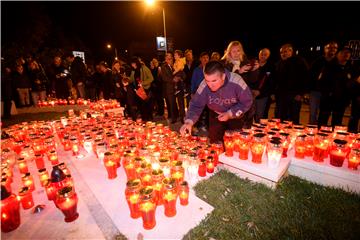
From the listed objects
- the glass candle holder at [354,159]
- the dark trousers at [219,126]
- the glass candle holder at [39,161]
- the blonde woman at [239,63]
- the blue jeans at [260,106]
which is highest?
the blonde woman at [239,63]

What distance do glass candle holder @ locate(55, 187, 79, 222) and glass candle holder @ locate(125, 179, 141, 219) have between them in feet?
1.98

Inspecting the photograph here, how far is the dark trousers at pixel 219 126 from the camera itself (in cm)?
361

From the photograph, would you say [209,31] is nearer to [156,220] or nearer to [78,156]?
[78,156]

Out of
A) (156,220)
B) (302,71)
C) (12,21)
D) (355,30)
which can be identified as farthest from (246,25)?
(156,220)

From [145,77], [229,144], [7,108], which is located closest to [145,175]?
[229,144]

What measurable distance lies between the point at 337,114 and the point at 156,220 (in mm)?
5075

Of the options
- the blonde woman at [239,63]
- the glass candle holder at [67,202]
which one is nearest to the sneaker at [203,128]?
the blonde woman at [239,63]

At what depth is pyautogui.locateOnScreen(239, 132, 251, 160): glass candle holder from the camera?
2957 millimetres

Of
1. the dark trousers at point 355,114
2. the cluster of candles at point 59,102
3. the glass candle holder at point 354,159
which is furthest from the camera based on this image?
the cluster of candles at point 59,102

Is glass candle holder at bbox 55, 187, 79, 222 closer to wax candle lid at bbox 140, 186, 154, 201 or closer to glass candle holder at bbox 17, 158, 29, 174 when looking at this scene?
wax candle lid at bbox 140, 186, 154, 201

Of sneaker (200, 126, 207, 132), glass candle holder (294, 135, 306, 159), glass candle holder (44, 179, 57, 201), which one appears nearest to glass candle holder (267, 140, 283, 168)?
glass candle holder (294, 135, 306, 159)

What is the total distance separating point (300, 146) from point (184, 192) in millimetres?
1809

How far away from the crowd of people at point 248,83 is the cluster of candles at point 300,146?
49 centimetres

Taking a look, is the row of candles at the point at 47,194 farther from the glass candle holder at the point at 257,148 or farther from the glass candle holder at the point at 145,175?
the glass candle holder at the point at 257,148
